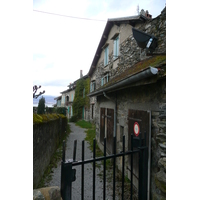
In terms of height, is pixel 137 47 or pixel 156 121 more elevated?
pixel 137 47

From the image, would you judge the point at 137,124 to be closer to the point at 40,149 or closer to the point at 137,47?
the point at 40,149

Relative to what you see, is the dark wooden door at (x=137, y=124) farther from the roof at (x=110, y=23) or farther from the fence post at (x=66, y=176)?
the roof at (x=110, y=23)

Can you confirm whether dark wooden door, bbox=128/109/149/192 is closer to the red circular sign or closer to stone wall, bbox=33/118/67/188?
the red circular sign

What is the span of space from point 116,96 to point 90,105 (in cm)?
1267

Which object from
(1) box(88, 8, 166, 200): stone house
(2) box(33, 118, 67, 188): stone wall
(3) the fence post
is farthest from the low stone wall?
Answer: (2) box(33, 118, 67, 188): stone wall

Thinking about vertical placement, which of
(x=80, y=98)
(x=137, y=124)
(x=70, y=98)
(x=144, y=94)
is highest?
(x=70, y=98)

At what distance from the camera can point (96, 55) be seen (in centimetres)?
1213

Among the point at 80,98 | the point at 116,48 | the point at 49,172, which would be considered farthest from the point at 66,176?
the point at 80,98

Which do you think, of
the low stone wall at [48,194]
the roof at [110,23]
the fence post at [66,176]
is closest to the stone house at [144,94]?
the roof at [110,23]

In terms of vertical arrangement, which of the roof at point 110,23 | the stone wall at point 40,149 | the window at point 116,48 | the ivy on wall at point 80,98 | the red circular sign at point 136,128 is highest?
the roof at point 110,23

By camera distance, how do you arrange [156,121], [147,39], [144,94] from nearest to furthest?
[156,121] < [144,94] < [147,39]

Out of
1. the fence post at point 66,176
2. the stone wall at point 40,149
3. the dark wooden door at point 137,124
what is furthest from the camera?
the stone wall at point 40,149
